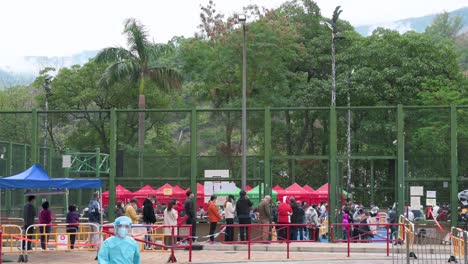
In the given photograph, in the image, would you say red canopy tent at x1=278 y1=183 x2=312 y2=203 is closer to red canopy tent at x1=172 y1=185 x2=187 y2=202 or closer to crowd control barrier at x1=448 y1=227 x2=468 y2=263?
red canopy tent at x1=172 y1=185 x2=187 y2=202

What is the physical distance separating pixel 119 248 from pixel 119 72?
4583cm

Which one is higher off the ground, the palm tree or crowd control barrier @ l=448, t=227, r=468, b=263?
the palm tree

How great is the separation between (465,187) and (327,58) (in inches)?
1381

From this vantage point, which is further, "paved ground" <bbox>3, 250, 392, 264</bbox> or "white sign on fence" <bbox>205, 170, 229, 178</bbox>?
"white sign on fence" <bbox>205, 170, 229, 178</bbox>

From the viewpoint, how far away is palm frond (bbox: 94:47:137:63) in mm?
57406

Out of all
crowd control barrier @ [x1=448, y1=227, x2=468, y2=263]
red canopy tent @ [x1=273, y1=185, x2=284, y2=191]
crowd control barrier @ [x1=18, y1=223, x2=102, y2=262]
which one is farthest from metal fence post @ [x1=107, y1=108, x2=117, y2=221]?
crowd control barrier @ [x1=448, y1=227, x2=468, y2=263]

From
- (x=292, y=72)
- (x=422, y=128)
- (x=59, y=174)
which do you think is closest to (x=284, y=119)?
(x=422, y=128)

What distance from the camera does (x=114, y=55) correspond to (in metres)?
57.8

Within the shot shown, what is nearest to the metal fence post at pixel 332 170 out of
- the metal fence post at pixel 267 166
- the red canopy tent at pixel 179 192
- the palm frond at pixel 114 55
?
the metal fence post at pixel 267 166

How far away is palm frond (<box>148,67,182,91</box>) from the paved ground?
30780mm

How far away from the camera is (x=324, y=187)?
44281 millimetres

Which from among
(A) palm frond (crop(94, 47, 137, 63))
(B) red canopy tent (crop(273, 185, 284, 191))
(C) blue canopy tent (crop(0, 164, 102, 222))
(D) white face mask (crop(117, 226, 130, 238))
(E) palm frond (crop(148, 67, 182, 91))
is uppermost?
(A) palm frond (crop(94, 47, 137, 63))

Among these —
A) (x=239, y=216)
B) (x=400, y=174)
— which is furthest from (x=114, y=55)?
(x=239, y=216)

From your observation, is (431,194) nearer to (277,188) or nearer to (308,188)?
(308,188)
